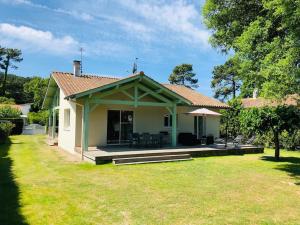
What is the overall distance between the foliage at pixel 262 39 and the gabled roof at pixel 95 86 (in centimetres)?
409

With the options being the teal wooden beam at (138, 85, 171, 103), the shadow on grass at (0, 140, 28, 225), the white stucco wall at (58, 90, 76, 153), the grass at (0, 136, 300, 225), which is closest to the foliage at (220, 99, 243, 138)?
the teal wooden beam at (138, 85, 171, 103)

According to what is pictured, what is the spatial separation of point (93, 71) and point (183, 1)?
10.9 m

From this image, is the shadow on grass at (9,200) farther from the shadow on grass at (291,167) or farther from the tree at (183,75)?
the tree at (183,75)

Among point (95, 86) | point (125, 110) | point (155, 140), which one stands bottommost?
point (155, 140)

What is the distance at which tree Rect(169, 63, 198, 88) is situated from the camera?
194ft

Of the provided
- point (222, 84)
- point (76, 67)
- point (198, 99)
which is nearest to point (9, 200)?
point (76, 67)

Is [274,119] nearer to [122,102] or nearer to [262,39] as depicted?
[262,39]

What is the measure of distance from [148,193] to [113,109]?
9838mm

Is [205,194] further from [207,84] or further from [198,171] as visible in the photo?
[207,84]

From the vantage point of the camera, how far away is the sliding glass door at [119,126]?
57.8ft

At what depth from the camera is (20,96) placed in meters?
75.1

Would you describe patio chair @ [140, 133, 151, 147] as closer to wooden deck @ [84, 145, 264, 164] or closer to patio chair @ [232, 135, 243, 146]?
wooden deck @ [84, 145, 264, 164]

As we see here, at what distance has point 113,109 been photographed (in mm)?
17547

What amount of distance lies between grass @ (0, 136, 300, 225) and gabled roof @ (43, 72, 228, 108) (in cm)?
425
